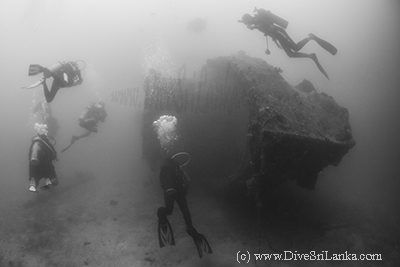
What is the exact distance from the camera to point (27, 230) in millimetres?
8359

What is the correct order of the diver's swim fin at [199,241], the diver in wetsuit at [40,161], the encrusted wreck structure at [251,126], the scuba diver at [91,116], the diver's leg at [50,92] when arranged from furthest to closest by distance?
the scuba diver at [91,116]
the diver in wetsuit at [40,161]
the diver's leg at [50,92]
the diver's swim fin at [199,241]
the encrusted wreck structure at [251,126]

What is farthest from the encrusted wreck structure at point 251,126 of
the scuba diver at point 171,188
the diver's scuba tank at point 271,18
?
the scuba diver at point 171,188

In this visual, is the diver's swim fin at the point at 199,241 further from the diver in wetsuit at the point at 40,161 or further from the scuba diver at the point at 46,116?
the scuba diver at the point at 46,116

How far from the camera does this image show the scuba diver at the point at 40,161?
22.5 feet

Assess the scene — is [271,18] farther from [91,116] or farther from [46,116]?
[46,116]

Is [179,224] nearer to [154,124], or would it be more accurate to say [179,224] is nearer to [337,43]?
[154,124]

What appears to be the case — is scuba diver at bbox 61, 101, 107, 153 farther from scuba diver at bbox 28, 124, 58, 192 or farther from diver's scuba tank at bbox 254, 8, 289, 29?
diver's scuba tank at bbox 254, 8, 289, 29

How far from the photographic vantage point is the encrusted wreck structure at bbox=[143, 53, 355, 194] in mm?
4949

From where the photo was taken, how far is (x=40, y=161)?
7.11 metres

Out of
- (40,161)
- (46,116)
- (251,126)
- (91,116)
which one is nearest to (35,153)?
(40,161)

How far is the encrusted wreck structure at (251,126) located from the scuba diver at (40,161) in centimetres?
355

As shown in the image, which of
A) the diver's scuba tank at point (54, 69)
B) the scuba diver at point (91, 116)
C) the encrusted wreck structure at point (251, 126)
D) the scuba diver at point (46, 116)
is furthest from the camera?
the scuba diver at point (46, 116)

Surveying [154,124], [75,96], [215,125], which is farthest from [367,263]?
[75,96]

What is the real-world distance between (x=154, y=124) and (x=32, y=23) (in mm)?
87409
